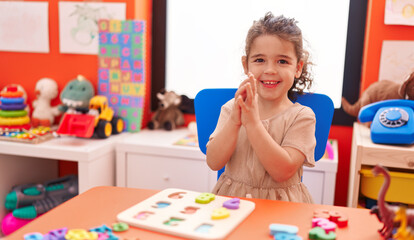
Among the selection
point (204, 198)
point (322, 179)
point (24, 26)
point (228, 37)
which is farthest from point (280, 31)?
point (24, 26)

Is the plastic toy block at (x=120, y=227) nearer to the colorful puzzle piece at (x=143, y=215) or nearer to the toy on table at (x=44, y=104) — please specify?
the colorful puzzle piece at (x=143, y=215)

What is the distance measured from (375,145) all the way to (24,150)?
144 centimetres

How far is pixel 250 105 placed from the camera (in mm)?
952

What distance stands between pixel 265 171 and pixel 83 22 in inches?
56.4

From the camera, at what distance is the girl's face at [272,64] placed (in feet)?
3.48

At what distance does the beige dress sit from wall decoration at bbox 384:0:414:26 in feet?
3.01

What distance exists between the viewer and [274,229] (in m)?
0.65

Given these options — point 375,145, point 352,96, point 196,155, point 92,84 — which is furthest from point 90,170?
point 352,96

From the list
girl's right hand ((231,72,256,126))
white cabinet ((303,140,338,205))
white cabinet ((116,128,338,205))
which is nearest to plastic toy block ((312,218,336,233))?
girl's right hand ((231,72,256,126))

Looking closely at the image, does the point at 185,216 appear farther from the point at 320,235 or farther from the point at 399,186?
the point at 399,186

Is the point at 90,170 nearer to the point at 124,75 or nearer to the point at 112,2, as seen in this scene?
the point at 124,75

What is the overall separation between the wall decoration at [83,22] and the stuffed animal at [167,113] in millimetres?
440

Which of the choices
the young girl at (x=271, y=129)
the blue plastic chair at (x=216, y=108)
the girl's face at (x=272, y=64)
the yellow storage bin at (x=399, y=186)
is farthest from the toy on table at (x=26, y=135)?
the yellow storage bin at (x=399, y=186)

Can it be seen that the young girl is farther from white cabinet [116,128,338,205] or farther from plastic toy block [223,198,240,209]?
white cabinet [116,128,338,205]
